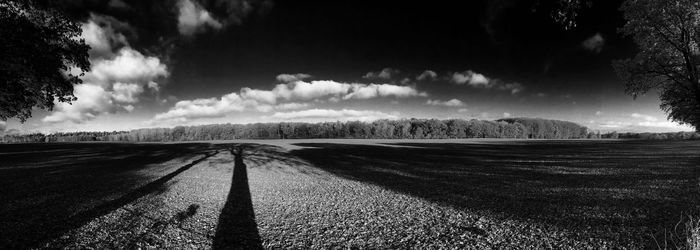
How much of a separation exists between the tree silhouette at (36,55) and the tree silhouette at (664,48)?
3795 centimetres

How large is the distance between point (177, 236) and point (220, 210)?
249 cm

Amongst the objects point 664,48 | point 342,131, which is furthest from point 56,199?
point 342,131

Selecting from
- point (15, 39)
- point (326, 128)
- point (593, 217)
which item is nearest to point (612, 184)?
point (593, 217)

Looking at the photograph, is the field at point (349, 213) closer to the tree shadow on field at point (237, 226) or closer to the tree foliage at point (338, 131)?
the tree shadow on field at point (237, 226)

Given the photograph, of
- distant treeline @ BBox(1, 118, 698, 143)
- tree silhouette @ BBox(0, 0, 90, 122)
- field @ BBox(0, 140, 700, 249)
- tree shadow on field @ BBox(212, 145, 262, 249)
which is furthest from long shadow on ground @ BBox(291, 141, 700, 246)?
distant treeline @ BBox(1, 118, 698, 143)

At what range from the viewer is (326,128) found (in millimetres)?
136250

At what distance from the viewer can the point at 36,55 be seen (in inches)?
631

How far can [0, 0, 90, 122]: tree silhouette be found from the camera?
1525 centimetres

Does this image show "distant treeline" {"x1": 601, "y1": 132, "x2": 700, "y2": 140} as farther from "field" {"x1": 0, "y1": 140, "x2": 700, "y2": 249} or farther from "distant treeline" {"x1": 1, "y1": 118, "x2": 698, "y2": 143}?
"field" {"x1": 0, "y1": 140, "x2": 700, "y2": 249}

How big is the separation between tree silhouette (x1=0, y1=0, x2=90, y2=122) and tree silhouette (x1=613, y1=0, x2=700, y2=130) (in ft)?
125

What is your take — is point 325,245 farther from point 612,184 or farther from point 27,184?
point 27,184

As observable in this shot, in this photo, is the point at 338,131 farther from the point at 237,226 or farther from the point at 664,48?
the point at 237,226

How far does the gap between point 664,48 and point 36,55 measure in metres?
40.0

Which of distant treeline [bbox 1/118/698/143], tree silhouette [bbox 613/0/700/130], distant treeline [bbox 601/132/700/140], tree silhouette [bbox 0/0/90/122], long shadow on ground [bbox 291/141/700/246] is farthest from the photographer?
distant treeline [bbox 601/132/700/140]
